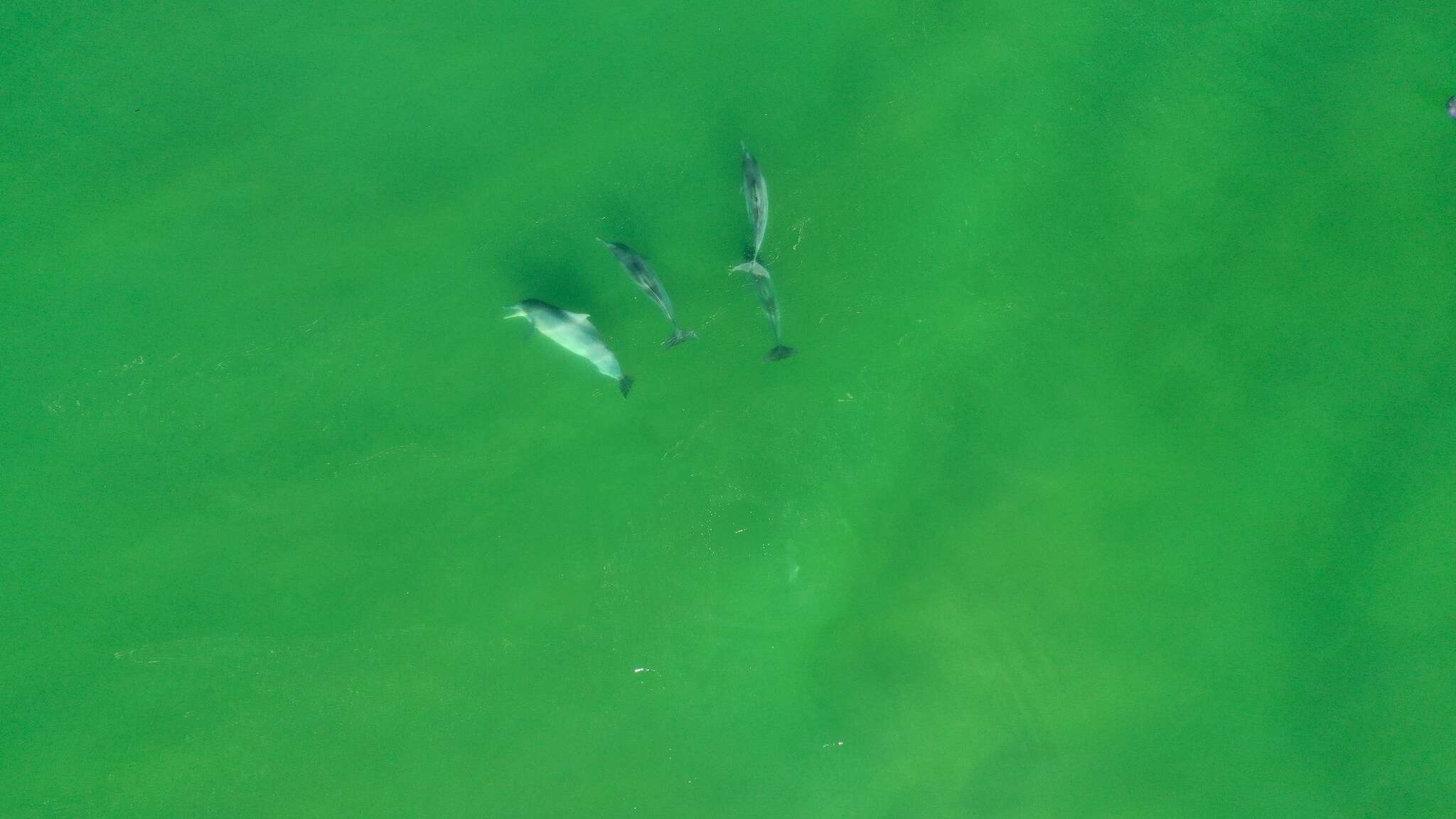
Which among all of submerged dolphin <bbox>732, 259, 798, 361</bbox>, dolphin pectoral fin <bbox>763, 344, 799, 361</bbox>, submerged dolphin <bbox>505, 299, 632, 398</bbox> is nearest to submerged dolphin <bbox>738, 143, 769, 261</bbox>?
submerged dolphin <bbox>732, 259, 798, 361</bbox>

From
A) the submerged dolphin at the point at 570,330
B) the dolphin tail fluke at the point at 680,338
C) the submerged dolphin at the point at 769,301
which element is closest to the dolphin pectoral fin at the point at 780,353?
the submerged dolphin at the point at 769,301

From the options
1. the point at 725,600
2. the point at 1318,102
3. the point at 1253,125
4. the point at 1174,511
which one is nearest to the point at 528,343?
the point at 725,600

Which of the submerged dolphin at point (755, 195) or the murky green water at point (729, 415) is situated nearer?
the submerged dolphin at point (755, 195)

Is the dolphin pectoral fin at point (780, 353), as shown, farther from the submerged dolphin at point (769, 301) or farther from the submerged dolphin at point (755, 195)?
the submerged dolphin at point (755, 195)

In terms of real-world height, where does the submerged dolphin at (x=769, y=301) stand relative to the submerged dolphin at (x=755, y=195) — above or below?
below

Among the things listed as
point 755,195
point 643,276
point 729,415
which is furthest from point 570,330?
point 755,195

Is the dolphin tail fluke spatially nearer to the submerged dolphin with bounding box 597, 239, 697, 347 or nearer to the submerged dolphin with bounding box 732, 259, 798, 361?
the submerged dolphin with bounding box 597, 239, 697, 347

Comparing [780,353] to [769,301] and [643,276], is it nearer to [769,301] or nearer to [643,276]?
[769,301]

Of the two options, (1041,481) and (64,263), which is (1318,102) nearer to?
(1041,481)
